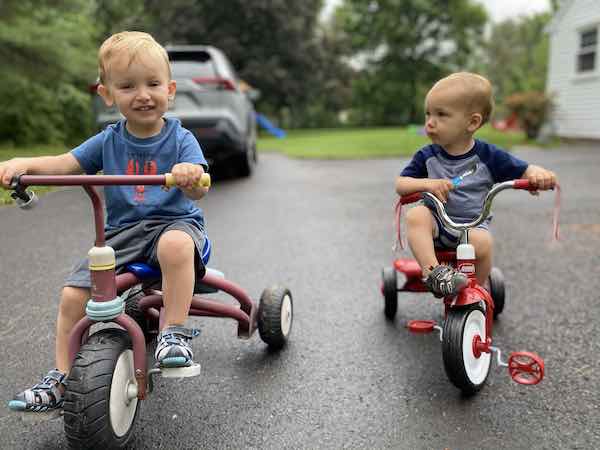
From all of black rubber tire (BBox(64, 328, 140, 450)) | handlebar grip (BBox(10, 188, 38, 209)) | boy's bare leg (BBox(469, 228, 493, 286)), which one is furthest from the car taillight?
black rubber tire (BBox(64, 328, 140, 450))

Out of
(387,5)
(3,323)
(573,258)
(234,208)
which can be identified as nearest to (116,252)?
(3,323)

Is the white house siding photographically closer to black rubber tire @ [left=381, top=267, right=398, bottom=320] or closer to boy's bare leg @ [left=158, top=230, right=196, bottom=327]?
black rubber tire @ [left=381, top=267, right=398, bottom=320]

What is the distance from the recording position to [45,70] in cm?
409

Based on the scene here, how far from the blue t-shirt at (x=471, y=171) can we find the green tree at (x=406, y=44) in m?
39.9

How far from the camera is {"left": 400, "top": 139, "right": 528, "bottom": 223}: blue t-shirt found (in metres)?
2.81

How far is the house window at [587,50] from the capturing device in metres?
16.6

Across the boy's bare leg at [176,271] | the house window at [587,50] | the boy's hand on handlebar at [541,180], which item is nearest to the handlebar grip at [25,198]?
the boy's bare leg at [176,271]

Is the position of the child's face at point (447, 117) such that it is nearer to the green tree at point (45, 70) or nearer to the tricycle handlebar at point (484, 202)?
the tricycle handlebar at point (484, 202)

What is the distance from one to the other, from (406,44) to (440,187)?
41474 millimetres

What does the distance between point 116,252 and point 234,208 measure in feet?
14.7

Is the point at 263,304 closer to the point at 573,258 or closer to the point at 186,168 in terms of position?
the point at 186,168

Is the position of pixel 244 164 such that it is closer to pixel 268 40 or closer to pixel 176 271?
pixel 176 271

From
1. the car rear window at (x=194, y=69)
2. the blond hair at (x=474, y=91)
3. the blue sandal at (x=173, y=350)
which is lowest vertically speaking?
the blue sandal at (x=173, y=350)

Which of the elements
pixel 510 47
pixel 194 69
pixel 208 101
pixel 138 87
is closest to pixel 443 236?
pixel 138 87
